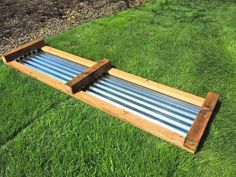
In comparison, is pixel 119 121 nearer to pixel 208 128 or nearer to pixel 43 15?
pixel 208 128

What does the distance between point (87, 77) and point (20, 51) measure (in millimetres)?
1696

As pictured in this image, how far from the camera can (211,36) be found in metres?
5.66

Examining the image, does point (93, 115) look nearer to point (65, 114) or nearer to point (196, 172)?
point (65, 114)

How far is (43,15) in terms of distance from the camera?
6.80 m

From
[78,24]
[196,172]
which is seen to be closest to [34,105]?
[196,172]

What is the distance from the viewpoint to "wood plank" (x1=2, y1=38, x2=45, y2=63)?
16.1ft

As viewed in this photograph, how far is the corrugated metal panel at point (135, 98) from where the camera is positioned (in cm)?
358

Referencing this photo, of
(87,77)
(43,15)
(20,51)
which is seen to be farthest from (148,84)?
(43,15)

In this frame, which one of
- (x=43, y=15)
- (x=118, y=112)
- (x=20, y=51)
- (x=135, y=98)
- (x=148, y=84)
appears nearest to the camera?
(x=118, y=112)

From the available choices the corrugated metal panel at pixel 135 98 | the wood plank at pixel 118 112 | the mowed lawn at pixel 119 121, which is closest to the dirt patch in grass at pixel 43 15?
the mowed lawn at pixel 119 121

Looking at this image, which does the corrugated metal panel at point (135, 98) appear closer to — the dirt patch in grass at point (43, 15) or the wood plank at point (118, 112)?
the wood plank at point (118, 112)

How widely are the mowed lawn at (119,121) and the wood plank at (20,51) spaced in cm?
20

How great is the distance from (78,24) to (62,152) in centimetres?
399

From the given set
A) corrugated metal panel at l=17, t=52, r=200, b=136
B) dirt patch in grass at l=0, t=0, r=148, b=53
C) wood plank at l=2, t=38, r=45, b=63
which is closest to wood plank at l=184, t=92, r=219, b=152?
corrugated metal panel at l=17, t=52, r=200, b=136
